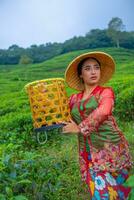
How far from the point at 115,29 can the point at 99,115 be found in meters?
50.6

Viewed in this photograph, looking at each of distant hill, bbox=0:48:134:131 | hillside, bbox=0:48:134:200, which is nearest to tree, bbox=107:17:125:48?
distant hill, bbox=0:48:134:131

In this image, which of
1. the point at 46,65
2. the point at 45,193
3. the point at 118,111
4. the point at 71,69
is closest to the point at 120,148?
the point at 71,69

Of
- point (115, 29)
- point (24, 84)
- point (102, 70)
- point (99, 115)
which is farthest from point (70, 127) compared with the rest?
point (115, 29)

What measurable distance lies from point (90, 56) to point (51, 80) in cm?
33

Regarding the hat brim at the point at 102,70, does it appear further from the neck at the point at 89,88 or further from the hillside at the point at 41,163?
the hillside at the point at 41,163

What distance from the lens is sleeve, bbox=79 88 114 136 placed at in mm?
2902

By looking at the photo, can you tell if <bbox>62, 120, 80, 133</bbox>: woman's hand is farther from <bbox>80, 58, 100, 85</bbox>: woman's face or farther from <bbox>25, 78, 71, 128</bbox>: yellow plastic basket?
<bbox>80, 58, 100, 85</bbox>: woman's face

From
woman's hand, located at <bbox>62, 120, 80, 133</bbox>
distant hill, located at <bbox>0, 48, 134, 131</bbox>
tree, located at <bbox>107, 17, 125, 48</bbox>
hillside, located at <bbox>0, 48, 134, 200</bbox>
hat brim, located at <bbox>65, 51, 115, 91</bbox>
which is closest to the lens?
woman's hand, located at <bbox>62, 120, 80, 133</bbox>

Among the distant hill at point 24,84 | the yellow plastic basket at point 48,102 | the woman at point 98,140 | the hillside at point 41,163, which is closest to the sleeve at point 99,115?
the woman at point 98,140

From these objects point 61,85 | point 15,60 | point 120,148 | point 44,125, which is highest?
point 61,85

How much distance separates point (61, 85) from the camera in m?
3.01

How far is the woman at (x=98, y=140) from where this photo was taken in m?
3.01

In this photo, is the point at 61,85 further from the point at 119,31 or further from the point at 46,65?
the point at 119,31

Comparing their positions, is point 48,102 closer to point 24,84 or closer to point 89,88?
point 89,88
